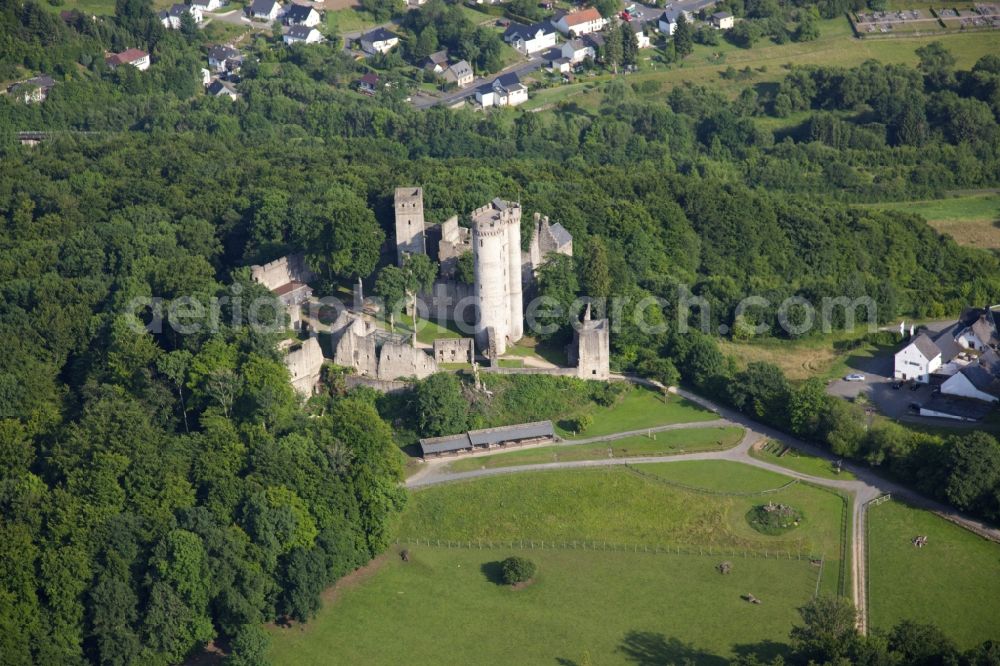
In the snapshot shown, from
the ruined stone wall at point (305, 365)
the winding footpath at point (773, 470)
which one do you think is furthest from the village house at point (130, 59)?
the winding footpath at point (773, 470)

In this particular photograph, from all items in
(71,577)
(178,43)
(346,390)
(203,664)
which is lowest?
(203,664)

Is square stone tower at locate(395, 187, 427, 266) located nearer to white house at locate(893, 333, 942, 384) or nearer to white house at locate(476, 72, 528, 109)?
white house at locate(893, 333, 942, 384)

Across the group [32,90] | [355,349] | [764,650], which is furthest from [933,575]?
[32,90]

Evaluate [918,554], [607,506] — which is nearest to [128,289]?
[607,506]

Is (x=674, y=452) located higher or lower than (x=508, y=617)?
higher

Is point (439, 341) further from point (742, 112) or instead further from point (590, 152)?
point (742, 112)

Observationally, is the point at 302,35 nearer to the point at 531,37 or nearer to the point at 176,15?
the point at 176,15
